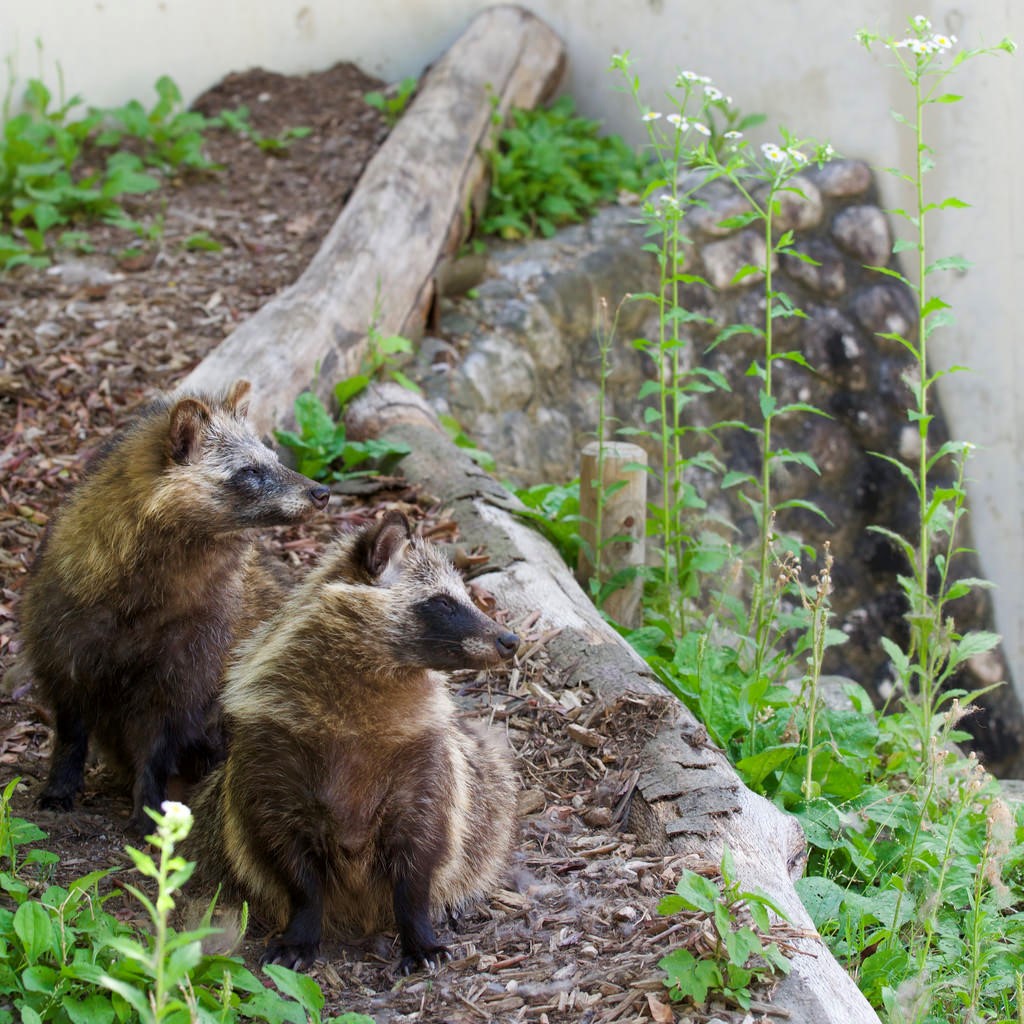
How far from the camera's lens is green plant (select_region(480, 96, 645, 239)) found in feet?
27.5

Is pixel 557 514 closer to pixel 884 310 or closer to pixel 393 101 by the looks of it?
pixel 884 310

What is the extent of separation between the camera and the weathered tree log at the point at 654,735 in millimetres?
3080

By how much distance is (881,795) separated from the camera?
4.53 metres

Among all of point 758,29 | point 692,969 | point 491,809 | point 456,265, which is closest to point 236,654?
point 491,809

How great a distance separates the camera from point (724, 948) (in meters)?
3.00

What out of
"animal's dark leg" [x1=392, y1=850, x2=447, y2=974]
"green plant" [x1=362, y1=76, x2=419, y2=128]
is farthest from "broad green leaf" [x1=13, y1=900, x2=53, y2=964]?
"green plant" [x1=362, y1=76, x2=419, y2=128]

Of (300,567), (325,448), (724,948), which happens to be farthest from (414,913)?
(325,448)

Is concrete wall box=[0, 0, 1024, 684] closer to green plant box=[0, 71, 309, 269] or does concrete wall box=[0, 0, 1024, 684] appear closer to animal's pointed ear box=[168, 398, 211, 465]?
green plant box=[0, 71, 309, 269]

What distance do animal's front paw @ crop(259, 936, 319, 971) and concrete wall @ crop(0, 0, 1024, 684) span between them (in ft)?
17.6

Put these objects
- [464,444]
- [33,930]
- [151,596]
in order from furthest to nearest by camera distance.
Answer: [464,444] < [151,596] < [33,930]

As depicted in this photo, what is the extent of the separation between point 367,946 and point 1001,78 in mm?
6261

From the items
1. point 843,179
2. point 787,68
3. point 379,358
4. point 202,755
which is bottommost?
point 202,755

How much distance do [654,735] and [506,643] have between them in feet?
2.72

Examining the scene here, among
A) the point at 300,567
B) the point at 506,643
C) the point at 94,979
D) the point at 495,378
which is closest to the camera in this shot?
the point at 94,979
